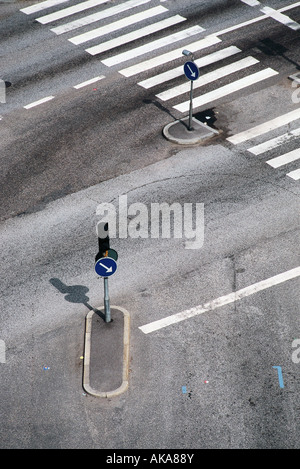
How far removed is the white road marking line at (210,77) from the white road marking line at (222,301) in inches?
355

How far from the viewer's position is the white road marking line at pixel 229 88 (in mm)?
22938

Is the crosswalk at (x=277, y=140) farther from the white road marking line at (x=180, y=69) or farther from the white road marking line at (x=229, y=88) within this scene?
the white road marking line at (x=180, y=69)

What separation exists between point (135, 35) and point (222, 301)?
13.9 meters

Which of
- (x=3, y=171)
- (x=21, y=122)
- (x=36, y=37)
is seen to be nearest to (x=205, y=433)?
(x=3, y=171)

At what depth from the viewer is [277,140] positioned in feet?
69.5

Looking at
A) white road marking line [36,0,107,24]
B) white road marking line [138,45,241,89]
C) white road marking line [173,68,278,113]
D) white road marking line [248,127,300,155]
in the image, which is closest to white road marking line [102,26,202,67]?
white road marking line [138,45,241,89]

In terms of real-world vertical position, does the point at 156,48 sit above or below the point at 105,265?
below

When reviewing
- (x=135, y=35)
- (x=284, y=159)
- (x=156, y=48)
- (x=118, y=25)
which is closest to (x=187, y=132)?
(x=284, y=159)

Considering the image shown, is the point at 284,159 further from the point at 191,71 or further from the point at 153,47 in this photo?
the point at 153,47

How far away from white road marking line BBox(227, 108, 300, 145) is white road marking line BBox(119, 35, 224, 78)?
Result: 4677 millimetres

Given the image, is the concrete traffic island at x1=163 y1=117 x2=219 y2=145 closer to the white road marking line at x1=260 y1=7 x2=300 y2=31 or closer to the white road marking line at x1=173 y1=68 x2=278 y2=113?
the white road marking line at x1=173 y1=68 x2=278 y2=113

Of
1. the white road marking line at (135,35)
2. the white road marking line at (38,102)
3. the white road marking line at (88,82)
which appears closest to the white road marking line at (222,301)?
the white road marking line at (38,102)
